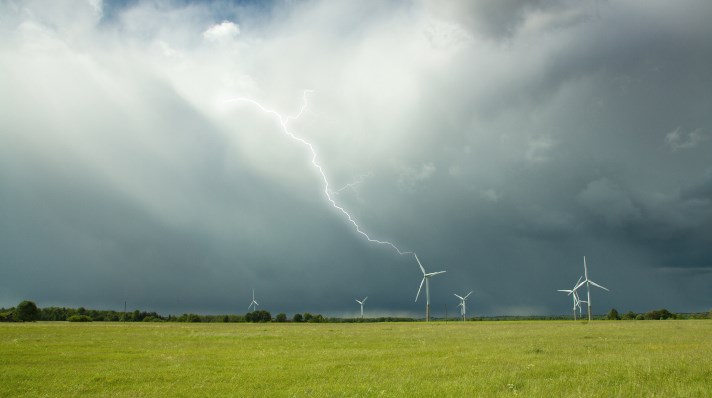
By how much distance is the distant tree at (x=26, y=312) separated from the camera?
14238 centimetres

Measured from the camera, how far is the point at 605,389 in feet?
51.6

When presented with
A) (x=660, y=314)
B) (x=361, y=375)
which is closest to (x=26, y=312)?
(x=361, y=375)

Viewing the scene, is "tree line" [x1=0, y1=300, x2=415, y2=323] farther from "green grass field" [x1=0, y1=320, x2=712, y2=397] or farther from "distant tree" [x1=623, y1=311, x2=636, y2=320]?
"green grass field" [x1=0, y1=320, x2=712, y2=397]

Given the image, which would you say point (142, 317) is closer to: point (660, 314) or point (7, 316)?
point (7, 316)

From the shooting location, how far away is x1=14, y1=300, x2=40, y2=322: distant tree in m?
142

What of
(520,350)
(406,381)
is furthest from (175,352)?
(520,350)

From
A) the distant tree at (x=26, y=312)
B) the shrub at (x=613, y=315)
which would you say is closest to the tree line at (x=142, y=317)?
the distant tree at (x=26, y=312)

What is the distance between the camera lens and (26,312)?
472 ft

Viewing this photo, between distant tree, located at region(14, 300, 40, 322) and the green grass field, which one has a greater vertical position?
the green grass field

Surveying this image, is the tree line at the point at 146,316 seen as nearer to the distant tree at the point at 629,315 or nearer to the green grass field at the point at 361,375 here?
the distant tree at the point at 629,315

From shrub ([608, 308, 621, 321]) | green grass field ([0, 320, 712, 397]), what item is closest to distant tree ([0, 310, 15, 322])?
green grass field ([0, 320, 712, 397])

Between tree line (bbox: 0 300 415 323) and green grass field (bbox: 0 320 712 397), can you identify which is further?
tree line (bbox: 0 300 415 323)

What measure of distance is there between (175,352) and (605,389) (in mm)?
28079

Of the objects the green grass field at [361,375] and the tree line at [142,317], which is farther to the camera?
the tree line at [142,317]
